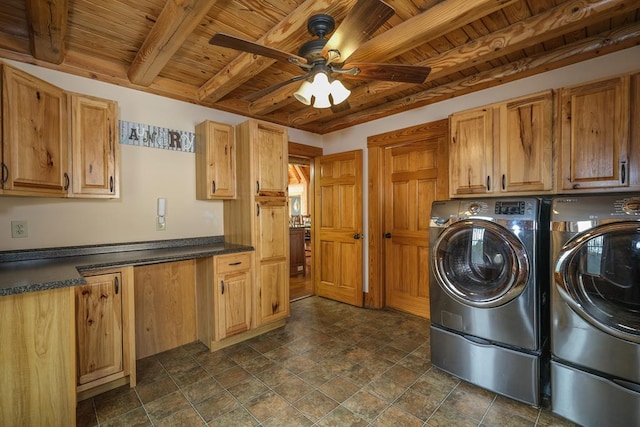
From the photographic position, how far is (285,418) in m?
1.72

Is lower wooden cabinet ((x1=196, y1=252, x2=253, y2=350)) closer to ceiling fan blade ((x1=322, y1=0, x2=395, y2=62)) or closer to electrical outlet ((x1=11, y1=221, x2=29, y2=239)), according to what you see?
electrical outlet ((x1=11, y1=221, x2=29, y2=239))

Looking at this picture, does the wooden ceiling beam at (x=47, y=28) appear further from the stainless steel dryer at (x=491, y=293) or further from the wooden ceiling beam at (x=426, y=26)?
the stainless steel dryer at (x=491, y=293)

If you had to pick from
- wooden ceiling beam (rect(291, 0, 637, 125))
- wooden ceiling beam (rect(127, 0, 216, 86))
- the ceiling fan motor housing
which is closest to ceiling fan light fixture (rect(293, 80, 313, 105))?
the ceiling fan motor housing

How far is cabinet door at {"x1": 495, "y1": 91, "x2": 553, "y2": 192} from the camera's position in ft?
6.79

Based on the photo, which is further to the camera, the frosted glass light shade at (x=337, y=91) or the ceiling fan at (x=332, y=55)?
the frosted glass light shade at (x=337, y=91)

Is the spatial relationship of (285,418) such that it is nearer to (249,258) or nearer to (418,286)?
(249,258)

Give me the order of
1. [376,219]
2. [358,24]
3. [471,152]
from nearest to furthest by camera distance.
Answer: [358,24]
[471,152]
[376,219]

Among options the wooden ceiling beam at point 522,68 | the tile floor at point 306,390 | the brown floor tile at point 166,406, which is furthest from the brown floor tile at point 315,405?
the wooden ceiling beam at point 522,68

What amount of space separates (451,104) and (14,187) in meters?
3.54

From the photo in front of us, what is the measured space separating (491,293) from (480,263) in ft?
0.69

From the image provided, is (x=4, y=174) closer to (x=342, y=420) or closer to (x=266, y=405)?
(x=266, y=405)

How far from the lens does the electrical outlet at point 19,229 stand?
2032 millimetres

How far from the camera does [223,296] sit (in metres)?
2.59

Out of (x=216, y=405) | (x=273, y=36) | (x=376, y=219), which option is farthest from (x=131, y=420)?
(x=376, y=219)
